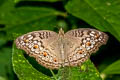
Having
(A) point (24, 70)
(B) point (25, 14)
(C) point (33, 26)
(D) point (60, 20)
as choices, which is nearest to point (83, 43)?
(A) point (24, 70)

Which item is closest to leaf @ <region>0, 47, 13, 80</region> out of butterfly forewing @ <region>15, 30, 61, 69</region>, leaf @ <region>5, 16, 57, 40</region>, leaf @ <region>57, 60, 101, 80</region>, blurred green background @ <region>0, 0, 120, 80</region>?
blurred green background @ <region>0, 0, 120, 80</region>

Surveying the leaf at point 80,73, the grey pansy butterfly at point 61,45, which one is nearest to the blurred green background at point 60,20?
the grey pansy butterfly at point 61,45

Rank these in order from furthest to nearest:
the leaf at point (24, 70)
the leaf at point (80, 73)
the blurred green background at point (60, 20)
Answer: the blurred green background at point (60, 20)
the leaf at point (80, 73)
the leaf at point (24, 70)

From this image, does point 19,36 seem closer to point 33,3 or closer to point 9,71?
point 9,71

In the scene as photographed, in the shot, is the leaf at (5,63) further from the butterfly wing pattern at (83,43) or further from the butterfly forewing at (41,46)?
the butterfly wing pattern at (83,43)

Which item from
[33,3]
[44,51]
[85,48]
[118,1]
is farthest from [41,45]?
[33,3]

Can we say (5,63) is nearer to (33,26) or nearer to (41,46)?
(33,26)

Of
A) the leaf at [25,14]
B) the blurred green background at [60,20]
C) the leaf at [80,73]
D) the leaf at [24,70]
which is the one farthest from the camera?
the leaf at [25,14]

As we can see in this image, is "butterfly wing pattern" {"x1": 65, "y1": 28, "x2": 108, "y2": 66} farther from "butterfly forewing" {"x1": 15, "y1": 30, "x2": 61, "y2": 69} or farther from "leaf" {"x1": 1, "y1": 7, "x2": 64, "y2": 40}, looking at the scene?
Result: "leaf" {"x1": 1, "y1": 7, "x2": 64, "y2": 40}
